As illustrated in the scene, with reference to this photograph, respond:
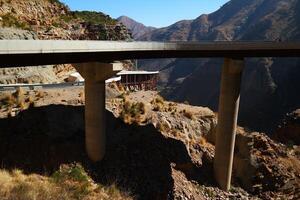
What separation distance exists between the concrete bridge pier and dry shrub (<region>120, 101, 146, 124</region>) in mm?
4734

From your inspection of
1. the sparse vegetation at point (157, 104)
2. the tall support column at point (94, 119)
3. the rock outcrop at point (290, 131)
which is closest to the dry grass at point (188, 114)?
the sparse vegetation at point (157, 104)

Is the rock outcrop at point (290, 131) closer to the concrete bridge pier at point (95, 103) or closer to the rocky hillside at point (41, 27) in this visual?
the rocky hillside at point (41, 27)

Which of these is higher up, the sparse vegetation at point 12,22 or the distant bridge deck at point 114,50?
the sparse vegetation at point 12,22

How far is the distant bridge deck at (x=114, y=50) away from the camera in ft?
57.2

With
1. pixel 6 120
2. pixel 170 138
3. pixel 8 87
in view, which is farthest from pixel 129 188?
pixel 8 87

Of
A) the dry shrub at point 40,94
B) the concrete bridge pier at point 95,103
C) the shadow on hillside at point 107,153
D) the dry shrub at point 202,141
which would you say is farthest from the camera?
the dry shrub at point 202,141

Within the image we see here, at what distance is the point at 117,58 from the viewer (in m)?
27.6

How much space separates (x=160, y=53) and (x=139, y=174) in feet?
30.0

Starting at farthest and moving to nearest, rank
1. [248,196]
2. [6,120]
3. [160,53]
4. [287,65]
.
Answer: [287,65], [248,196], [160,53], [6,120]

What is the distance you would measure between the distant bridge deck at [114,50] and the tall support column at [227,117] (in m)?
1.29

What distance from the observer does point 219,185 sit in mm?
33062

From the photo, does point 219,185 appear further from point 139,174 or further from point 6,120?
point 6,120

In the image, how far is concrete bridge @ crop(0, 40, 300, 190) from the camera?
19016 millimetres

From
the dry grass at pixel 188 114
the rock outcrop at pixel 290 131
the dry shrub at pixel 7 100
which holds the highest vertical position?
the dry shrub at pixel 7 100
